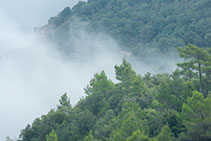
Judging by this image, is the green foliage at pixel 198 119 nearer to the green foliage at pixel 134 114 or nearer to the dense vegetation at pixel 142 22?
the green foliage at pixel 134 114

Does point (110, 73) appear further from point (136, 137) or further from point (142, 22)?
point (136, 137)

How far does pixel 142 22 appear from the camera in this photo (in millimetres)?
98438

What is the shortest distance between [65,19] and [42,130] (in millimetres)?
86362

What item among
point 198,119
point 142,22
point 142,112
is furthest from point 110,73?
point 198,119

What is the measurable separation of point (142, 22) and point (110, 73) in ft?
59.3

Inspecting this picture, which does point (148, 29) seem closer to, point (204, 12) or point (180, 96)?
point (204, 12)

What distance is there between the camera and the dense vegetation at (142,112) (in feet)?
75.2

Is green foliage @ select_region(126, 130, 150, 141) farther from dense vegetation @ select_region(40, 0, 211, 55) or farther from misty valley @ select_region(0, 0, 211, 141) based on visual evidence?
dense vegetation @ select_region(40, 0, 211, 55)

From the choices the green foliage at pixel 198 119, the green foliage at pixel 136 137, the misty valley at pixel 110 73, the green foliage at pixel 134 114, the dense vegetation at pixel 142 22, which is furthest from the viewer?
the dense vegetation at pixel 142 22

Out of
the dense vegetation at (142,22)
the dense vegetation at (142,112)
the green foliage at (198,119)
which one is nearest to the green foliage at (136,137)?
the dense vegetation at (142,112)

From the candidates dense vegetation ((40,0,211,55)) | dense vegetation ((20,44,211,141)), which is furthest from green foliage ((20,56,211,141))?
dense vegetation ((40,0,211,55))

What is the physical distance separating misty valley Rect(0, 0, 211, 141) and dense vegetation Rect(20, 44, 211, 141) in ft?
0.26

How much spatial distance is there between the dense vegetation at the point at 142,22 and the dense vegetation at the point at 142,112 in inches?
1413

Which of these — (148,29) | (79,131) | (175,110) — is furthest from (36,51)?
(175,110)
